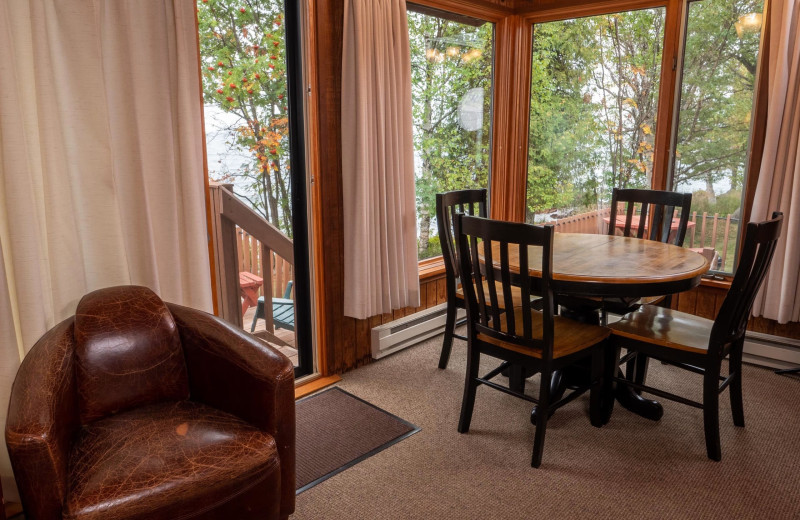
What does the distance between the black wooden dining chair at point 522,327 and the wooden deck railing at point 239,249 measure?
46.8 inches

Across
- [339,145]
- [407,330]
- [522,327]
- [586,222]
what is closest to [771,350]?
[586,222]

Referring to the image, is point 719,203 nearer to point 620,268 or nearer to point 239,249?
point 620,268

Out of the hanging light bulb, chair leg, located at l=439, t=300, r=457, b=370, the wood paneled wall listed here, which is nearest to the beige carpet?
chair leg, located at l=439, t=300, r=457, b=370

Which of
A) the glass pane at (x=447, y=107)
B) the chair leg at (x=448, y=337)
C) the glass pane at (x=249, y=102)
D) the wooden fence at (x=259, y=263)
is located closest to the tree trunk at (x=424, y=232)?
the glass pane at (x=447, y=107)

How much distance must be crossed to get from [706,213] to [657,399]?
135 cm

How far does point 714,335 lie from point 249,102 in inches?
94.8

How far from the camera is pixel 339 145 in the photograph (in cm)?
312

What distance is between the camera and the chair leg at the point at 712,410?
2.38 metres

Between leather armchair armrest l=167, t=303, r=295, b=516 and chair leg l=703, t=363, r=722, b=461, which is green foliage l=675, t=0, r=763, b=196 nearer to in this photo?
chair leg l=703, t=363, r=722, b=461

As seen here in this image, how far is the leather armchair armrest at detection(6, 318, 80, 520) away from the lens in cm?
140

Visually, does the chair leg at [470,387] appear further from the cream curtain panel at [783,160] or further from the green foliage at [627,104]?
the green foliage at [627,104]

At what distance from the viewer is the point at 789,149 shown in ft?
10.3

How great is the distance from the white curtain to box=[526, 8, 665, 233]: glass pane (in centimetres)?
280

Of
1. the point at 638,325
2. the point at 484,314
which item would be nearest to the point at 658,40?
the point at 638,325
